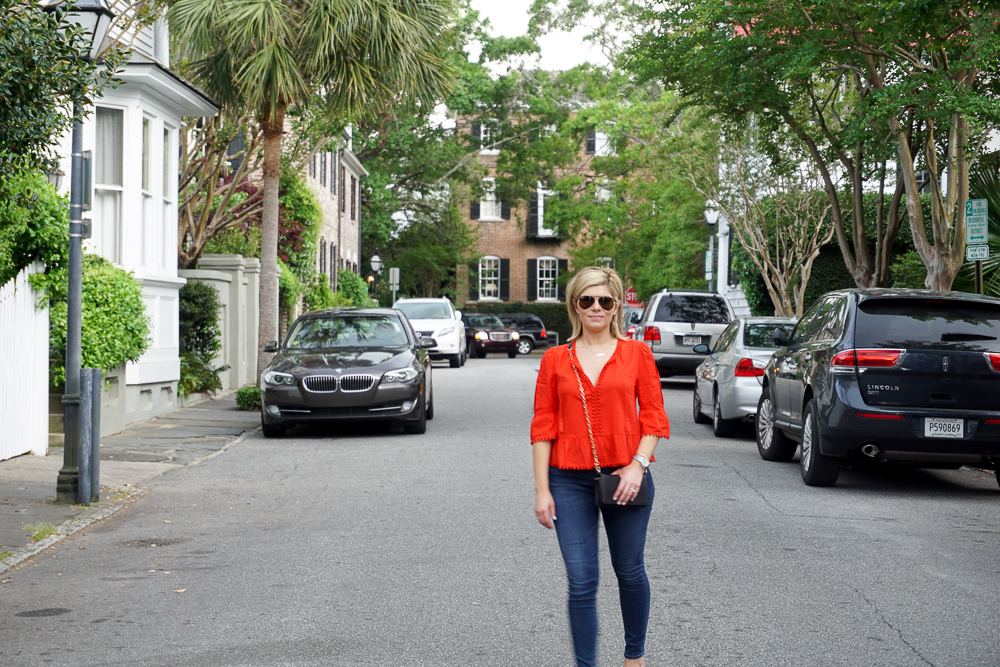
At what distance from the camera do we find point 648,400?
13.8ft

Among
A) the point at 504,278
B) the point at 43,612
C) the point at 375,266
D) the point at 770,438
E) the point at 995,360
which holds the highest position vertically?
the point at 504,278

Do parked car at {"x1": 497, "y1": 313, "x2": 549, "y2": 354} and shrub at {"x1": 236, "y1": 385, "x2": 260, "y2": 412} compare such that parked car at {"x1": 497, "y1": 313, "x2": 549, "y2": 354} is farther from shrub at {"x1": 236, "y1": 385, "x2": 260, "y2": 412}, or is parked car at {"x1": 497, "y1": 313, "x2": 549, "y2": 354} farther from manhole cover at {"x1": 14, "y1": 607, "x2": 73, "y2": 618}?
manhole cover at {"x1": 14, "y1": 607, "x2": 73, "y2": 618}

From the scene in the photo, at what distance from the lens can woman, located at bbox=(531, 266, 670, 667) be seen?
163 inches

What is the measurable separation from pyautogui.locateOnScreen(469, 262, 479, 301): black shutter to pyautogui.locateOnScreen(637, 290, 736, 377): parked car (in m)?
34.7

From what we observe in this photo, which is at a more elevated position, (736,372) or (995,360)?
(995,360)

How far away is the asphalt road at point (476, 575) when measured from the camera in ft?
16.4

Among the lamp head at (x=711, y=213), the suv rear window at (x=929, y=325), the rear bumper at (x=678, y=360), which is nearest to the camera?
the suv rear window at (x=929, y=325)

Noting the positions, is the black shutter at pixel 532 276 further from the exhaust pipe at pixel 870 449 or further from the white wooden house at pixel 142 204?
the exhaust pipe at pixel 870 449

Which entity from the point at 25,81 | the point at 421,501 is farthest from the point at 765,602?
the point at 25,81

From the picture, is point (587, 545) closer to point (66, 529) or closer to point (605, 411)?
point (605, 411)

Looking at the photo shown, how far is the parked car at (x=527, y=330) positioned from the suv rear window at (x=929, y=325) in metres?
33.8

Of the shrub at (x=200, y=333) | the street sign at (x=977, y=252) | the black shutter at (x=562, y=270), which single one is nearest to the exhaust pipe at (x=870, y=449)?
the street sign at (x=977, y=252)

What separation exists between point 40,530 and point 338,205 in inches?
1290

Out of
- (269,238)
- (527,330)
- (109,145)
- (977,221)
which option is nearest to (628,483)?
(977,221)
